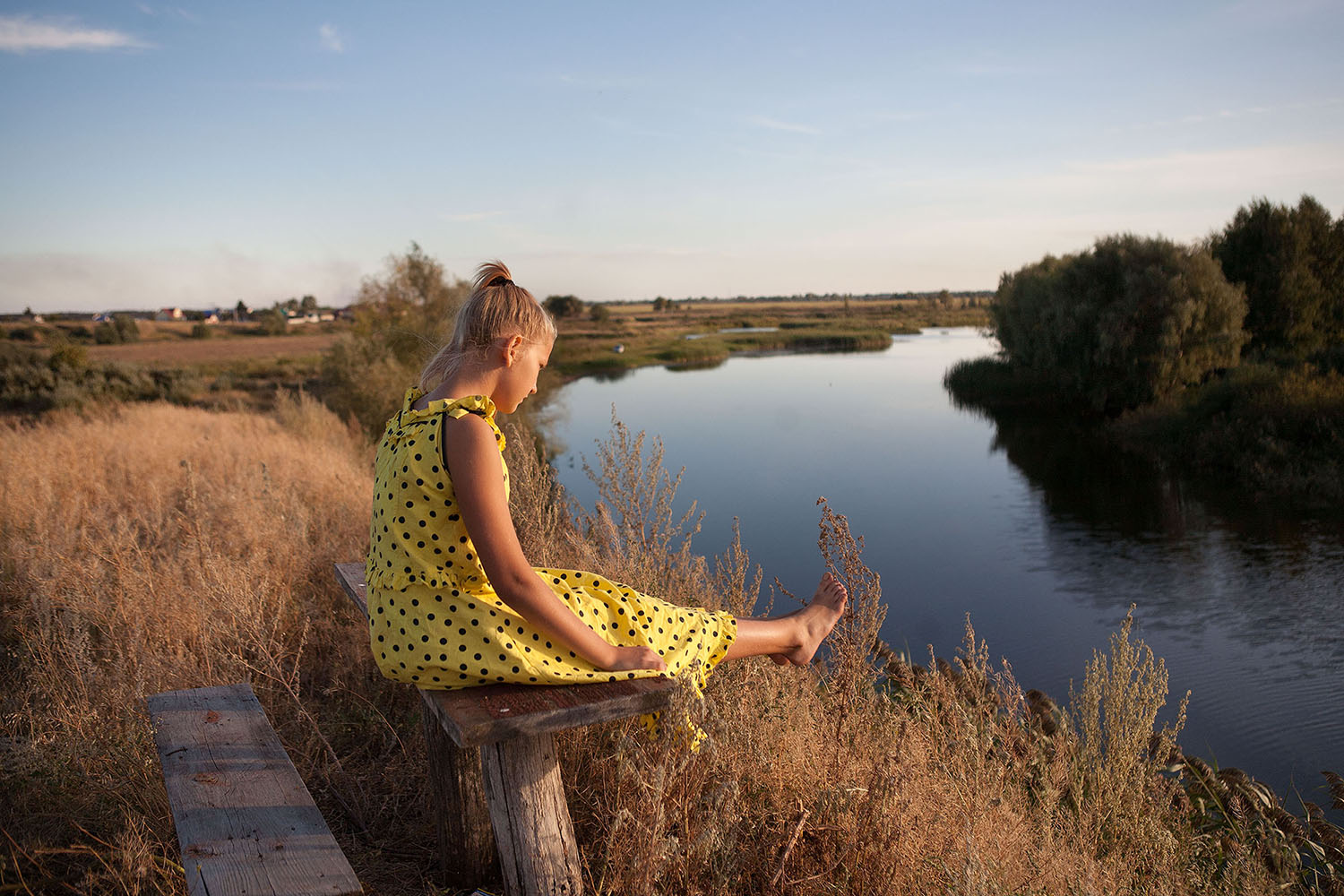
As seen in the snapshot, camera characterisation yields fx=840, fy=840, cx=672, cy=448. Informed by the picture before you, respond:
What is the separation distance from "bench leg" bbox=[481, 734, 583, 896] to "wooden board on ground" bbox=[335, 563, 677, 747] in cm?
11

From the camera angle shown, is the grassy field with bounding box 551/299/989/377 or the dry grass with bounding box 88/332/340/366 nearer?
the dry grass with bounding box 88/332/340/366

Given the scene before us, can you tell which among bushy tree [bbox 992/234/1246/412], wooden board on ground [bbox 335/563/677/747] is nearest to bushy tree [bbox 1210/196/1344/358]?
bushy tree [bbox 992/234/1246/412]

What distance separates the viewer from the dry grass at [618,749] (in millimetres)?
2186

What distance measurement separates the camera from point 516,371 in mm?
2131

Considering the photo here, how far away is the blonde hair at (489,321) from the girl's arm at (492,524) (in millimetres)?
241

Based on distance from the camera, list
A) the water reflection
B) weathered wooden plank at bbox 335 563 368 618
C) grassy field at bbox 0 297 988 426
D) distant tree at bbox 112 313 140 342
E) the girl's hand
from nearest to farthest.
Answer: the girl's hand
weathered wooden plank at bbox 335 563 368 618
the water reflection
grassy field at bbox 0 297 988 426
distant tree at bbox 112 313 140 342

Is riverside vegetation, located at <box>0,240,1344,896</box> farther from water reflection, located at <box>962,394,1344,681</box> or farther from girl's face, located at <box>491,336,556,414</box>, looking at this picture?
water reflection, located at <box>962,394,1344,681</box>

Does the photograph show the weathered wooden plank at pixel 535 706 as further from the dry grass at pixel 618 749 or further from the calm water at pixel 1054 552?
the calm water at pixel 1054 552

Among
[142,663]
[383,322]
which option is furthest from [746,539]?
[383,322]

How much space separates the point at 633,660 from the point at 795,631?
68 cm

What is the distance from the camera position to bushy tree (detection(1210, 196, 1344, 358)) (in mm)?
18344

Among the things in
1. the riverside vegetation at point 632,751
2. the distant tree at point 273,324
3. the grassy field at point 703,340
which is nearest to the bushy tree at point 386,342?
the riverside vegetation at point 632,751

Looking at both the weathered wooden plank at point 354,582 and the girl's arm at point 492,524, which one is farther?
the weathered wooden plank at point 354,582

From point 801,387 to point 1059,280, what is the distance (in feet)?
35.6
